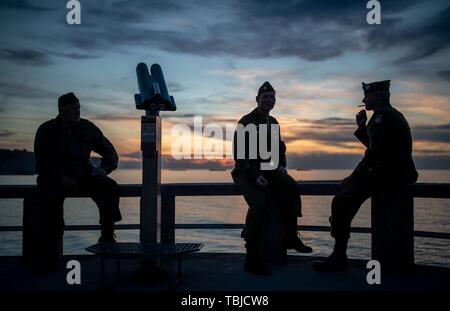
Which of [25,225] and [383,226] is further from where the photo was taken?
[25,225]

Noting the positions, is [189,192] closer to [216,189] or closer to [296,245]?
[216,189]

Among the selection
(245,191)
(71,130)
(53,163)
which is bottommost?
(245,191)

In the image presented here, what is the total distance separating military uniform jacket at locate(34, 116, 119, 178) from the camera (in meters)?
4.68

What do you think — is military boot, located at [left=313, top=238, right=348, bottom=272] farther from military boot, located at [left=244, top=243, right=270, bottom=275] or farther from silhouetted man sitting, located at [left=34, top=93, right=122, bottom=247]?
silhouetted man sitting, located at [left=34, top=93, right=122, bottom=247]

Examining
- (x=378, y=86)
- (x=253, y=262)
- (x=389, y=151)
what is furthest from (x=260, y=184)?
(x=378, y=86)

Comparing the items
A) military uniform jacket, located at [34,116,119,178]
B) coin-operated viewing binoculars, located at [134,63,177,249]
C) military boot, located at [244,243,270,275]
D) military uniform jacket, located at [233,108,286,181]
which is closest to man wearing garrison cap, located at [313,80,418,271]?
military boot, located at [244,243,270,275]

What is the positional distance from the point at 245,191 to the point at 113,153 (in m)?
1.62

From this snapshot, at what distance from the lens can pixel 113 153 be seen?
5.15m

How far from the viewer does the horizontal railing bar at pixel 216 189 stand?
4715mm

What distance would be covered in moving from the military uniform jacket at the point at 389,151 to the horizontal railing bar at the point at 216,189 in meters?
0.37

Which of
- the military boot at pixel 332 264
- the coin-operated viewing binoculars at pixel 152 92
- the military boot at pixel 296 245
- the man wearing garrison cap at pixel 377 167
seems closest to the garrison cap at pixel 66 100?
the coin-operated viewing binoculars at pixel 152 92
